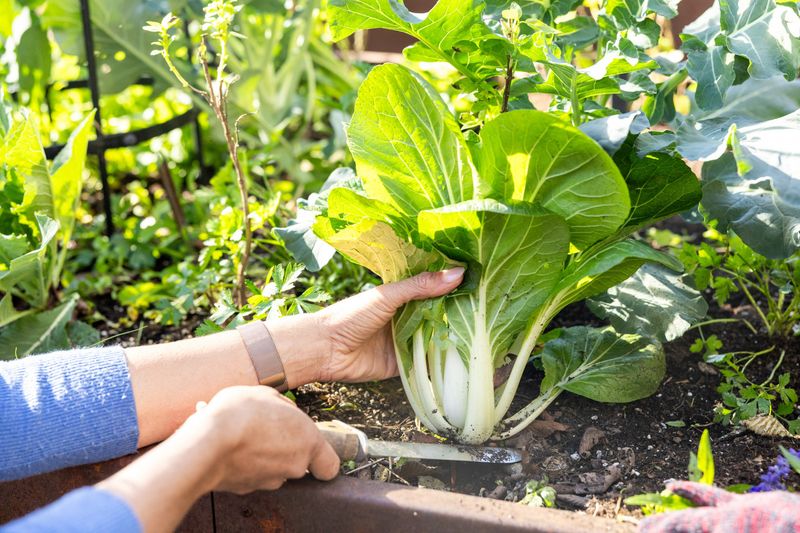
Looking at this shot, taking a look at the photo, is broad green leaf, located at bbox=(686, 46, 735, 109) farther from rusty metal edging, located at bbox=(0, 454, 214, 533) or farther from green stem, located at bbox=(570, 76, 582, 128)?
rusty metal edging, located at bbox=(0, 454, 214, 533)

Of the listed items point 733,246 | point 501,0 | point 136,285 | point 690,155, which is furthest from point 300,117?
point 690,155

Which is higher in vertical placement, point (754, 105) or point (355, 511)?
point (754, 105)

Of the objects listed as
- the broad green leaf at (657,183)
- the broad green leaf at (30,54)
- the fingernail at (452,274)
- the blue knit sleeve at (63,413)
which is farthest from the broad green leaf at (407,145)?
the broad green leaf at (30,54)

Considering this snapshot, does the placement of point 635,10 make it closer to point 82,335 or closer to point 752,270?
point 752,270

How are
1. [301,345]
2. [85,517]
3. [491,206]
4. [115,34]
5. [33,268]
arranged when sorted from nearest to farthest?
[85,517] → [491,206] → [301,345] → [33,268] → [115,34]

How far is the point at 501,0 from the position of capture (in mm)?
2139

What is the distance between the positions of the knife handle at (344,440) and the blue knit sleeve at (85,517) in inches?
19.8

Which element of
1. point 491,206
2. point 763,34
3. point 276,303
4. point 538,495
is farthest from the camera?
point 276,303

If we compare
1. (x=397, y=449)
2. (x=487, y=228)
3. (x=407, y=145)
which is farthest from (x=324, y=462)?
(x=407, y=145)

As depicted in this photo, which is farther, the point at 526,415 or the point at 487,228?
the point at 526,415

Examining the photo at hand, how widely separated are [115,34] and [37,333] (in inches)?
51.8

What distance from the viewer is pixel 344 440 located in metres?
1.75

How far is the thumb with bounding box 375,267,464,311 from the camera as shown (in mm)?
1801

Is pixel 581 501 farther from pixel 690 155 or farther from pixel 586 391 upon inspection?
pixel 690 155
